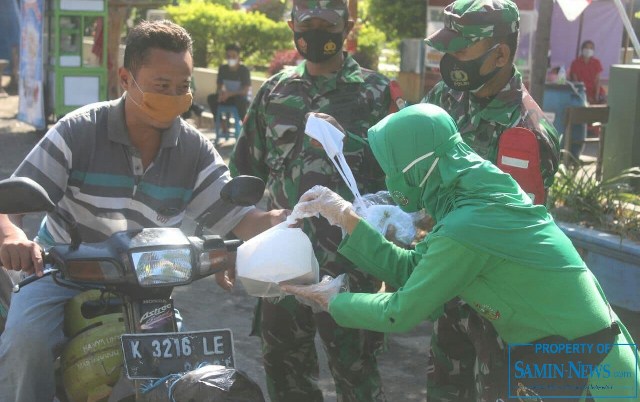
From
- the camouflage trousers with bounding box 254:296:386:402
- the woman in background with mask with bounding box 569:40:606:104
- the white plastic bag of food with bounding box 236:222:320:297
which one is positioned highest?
the woman in background with mask with bounding box 569:40:606:104

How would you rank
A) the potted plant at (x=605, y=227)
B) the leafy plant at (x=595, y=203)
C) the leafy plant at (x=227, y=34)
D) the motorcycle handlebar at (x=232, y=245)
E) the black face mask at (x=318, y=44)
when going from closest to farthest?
the motorcycle handlebar at (x=232, y=245)
the black face mask at (x=318, y=44)
the potted plant at (x=605, y=227)
the leafy plant at (x=595, y=203)
the leafy plant at (x=227, y=34)

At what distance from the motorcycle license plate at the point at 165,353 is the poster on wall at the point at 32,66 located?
12457mm

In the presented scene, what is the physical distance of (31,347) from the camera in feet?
10.5

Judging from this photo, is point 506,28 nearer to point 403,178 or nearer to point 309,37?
point 309,37

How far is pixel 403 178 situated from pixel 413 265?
43 centimetres

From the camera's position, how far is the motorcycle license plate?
9.45ft

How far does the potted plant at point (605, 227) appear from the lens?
652 centimetres

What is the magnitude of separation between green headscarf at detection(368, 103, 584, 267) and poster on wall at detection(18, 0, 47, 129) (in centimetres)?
1261

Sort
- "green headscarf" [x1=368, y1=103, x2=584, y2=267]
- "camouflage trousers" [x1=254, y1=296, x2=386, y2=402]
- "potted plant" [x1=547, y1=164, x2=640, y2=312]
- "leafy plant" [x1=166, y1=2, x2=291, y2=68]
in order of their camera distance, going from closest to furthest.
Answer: "green headscarf" [x1=368, y1=103, x2=584, y2=267], "camouflage trousers" [x1=254, y1=296, x2=386, y2=402], "potted plant" [x1=547, y1=164, x2=640, y2=312], "leafy plant" [x1=166, y1=2, x2=291, y2=68]

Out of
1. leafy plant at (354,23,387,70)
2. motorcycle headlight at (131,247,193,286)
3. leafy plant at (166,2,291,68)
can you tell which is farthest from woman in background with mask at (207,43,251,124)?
motorcycle headlight at (131,247,193,286)

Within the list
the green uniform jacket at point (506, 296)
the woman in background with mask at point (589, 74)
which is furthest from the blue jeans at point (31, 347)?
the woman in background with mask at point (589, 74)

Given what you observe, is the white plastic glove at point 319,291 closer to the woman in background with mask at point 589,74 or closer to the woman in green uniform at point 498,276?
the woman in green uniform at point 498,276

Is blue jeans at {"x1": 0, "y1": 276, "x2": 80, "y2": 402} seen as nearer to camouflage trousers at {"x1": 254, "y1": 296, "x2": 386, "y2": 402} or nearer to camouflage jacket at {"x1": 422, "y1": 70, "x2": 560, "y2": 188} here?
camouflage trousers at {"x1": 254, "y1": 296, "x2": 386, "y2": 402}

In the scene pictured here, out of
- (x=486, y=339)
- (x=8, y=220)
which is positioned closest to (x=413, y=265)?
(x=486, y=339)
